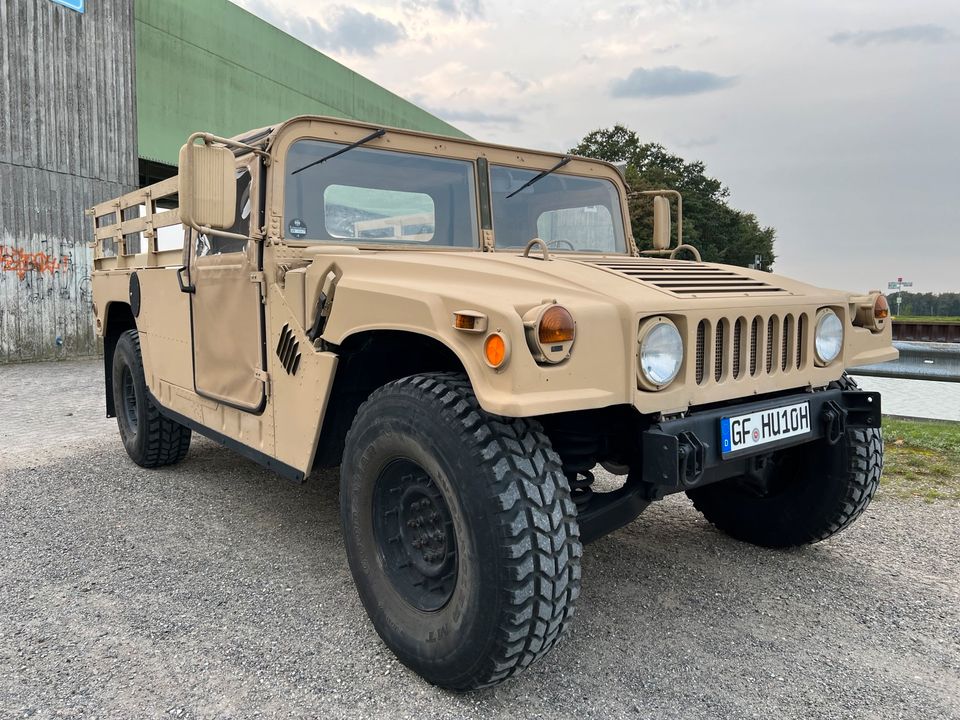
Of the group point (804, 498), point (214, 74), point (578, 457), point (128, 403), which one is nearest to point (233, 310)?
point (578, 457)

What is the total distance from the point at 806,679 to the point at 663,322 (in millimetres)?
1388

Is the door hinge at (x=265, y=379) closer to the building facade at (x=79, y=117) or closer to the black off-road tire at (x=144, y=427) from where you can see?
the black off-road tire at (x=144, y=427)

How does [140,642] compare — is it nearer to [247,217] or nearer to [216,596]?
[216,596]

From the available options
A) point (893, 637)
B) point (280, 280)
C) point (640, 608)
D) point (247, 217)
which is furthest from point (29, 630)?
point (893, 637)

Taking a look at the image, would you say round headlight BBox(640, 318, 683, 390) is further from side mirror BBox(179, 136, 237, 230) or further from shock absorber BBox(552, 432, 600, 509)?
side mirror BBox(179, 136, 237, 230)

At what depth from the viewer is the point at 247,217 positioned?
345 cm

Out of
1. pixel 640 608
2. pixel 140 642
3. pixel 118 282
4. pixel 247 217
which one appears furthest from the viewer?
pixel 118 282

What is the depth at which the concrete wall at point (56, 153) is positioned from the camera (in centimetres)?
1148

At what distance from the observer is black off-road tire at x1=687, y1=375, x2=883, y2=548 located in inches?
128

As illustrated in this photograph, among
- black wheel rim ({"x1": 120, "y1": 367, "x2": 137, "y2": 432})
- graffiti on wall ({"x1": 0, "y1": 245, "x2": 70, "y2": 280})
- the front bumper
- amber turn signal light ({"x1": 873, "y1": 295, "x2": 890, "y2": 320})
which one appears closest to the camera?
the front bumper

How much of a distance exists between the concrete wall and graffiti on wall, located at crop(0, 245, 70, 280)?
0.6 inches

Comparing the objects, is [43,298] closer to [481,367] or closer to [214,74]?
[214,74]

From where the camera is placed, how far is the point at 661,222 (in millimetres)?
4672

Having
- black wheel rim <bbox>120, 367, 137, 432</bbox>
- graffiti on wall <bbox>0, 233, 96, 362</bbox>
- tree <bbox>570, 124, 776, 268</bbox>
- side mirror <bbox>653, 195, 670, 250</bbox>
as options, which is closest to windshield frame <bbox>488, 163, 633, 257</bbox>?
side mirror <bbox>653, 195, 670, 250</bbox>
